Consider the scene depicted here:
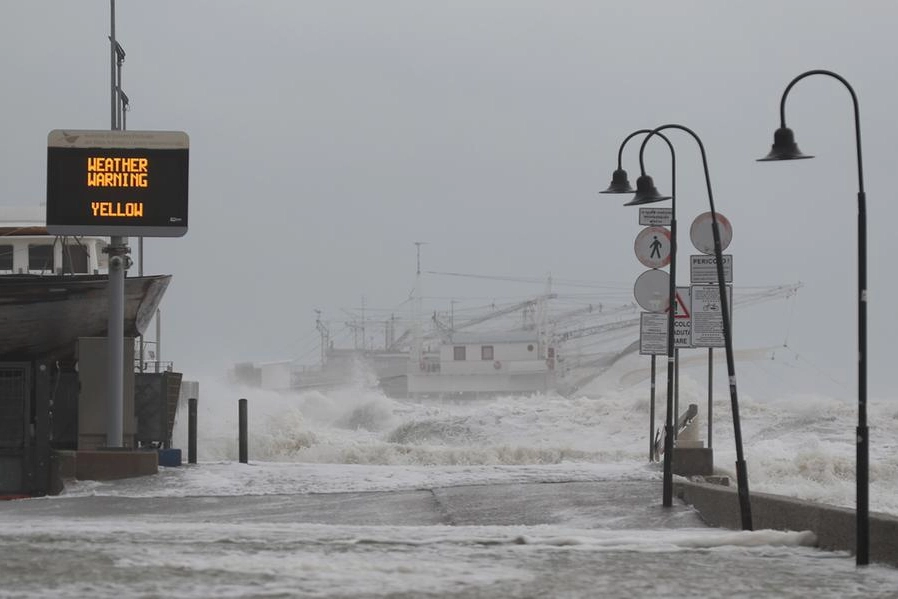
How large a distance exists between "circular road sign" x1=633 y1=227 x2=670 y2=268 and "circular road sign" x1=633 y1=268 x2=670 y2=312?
0.22 metres

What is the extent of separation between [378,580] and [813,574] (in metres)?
2.60

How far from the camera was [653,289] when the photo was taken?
60.7ft

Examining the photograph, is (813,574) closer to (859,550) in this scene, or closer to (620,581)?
(859,550)

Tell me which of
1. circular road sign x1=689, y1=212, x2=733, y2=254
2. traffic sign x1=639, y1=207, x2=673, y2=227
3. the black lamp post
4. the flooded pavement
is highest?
traffic sign x1=639, y1=207, x2=673, y2=227

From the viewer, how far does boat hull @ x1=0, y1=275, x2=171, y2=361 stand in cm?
2266

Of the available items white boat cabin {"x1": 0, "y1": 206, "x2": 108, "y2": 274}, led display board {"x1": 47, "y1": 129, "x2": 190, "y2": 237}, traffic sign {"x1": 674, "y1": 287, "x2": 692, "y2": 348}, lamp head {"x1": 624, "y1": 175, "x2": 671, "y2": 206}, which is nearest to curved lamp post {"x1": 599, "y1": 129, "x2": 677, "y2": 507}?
lamp head {"x1": 624, "y1": 175, "x2": 671, "y2": 206}

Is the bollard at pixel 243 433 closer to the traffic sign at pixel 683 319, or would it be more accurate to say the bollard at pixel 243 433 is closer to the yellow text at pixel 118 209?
the yellow text at pixel 118 209

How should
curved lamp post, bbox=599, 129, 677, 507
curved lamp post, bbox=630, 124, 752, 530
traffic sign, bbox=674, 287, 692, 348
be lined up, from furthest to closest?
traffic sign, bbox=674, 287, 692, 348 → curved lamp post, bbox=599, 129, 677, 507 → curved lamp post, bbox=630, 124, 752, 530

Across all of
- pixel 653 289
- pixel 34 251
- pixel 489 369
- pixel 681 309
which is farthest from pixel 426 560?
pixel 489 369

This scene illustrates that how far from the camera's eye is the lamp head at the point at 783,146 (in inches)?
393

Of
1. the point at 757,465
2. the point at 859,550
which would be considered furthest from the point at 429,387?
the point at 859,550

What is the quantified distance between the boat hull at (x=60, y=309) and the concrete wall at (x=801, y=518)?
39.1ft

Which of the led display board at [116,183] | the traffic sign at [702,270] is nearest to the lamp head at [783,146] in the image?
the traffic sign at [702,270]

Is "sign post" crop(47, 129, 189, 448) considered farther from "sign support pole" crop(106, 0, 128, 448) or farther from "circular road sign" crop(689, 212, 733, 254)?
"circular road sign" crop(689, 212, 733, 254)
